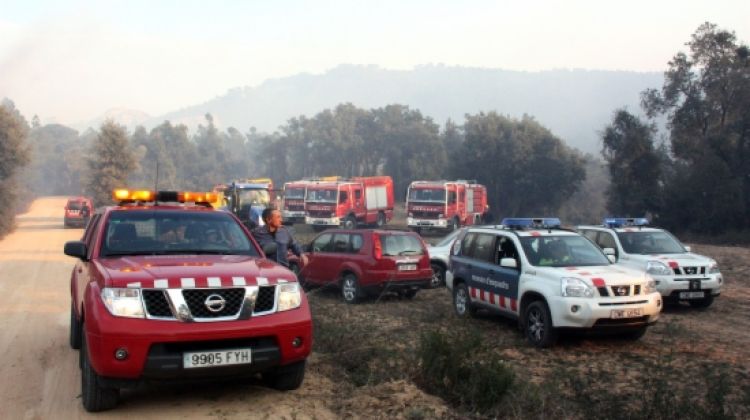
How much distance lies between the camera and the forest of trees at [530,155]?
33.7 m

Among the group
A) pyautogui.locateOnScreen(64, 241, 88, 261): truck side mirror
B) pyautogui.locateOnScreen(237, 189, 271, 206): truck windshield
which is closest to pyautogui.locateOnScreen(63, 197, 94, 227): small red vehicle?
pyautogui.locateOnScreen(237, 189, 271, 206): truck windshield

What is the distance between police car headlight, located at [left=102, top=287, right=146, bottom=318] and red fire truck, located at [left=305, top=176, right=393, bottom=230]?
26282 mm

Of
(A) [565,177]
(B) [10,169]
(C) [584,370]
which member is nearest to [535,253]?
(C) [584,370]

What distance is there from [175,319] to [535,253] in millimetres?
5803

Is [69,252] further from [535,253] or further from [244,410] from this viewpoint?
[535,253]

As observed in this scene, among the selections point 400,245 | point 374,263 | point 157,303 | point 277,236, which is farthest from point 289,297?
point 400,245

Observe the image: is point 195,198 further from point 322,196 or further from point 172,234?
point 322,196

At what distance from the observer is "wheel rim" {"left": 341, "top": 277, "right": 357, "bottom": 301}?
1267 centimetres

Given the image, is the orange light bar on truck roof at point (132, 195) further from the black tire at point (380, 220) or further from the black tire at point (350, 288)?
the black tire at point (380, 220)

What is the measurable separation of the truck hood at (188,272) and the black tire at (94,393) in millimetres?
712

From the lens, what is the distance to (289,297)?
220 inches

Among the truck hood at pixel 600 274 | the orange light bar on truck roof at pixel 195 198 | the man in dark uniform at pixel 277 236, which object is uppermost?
the orange light bar on truck roof at pixel 195 198

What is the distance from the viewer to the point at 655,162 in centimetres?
3688

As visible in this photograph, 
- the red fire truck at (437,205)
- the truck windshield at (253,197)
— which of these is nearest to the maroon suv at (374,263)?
the truck windshield at (253,197)
